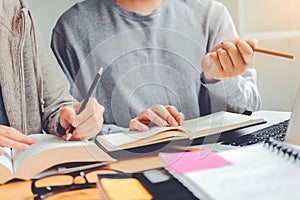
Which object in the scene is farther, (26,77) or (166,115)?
(26,77)

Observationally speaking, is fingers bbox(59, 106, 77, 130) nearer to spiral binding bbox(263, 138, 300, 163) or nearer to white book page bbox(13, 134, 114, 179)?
white book page bbox(13, 134, 114, 179)

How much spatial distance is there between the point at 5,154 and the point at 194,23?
2.19 ft

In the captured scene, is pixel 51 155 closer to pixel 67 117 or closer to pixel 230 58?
pixel 67 117

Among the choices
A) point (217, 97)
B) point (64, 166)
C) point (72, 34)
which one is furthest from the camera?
point (72, 34)

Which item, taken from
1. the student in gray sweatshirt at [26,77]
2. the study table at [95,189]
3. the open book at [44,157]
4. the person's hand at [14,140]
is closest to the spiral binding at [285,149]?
the study table at [95,189]

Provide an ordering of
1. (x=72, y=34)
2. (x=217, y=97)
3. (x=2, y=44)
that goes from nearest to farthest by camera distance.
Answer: (x=217, y=97) < (x=2, y=44) < (x=72, y=34)

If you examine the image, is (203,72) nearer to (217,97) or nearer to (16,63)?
(217,97)

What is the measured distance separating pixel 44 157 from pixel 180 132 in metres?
0.22

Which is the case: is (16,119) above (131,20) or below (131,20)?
below

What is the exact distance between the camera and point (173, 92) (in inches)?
35.4

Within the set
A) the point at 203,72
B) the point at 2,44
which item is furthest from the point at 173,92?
the point at 2,44

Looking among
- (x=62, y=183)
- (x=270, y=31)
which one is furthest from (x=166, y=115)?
(x=270, y=31)

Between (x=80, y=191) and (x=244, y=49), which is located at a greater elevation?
(x=244, y=49)

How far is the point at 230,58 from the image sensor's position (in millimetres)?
750
